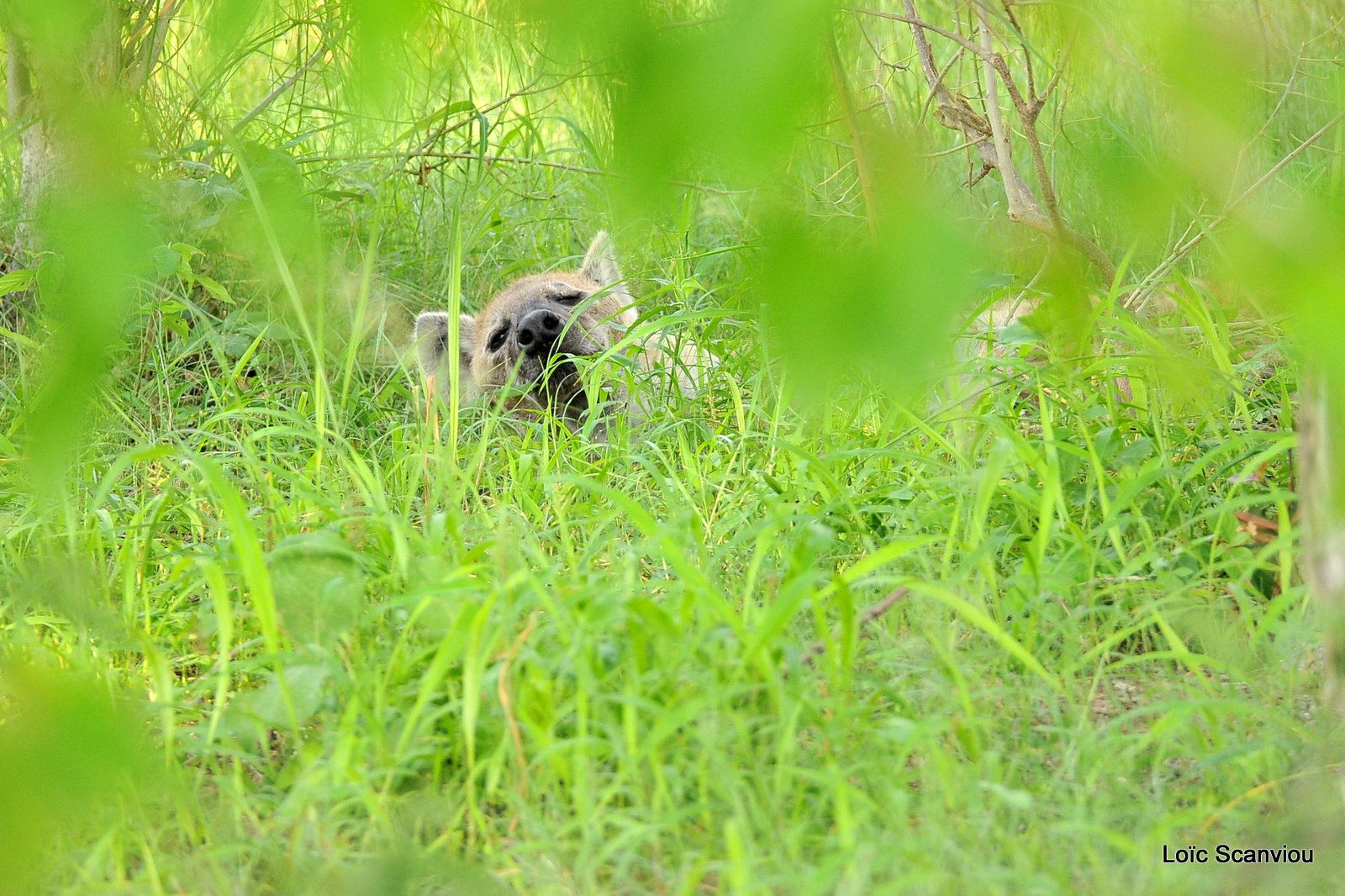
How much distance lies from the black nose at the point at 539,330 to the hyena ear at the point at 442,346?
0.37 meters

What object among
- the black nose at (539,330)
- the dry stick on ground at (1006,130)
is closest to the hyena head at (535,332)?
the black nose at (539,330)

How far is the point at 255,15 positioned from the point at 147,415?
3.16 meters

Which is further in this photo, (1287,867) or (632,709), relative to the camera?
(632,709)

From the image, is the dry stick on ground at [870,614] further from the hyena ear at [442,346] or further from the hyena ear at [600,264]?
the hyena ear at [600,264]

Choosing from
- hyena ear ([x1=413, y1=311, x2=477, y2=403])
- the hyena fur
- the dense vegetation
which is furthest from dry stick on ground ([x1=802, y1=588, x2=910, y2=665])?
hyena ear ([x1=413, y1=311, x2=477, y2=403])

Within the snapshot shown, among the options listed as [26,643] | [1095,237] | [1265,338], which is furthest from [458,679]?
[1265,338]

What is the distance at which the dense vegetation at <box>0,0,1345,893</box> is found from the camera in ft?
2.73

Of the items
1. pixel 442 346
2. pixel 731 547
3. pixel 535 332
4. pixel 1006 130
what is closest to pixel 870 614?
pixel 731 547

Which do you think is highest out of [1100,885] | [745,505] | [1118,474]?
[1118,474]

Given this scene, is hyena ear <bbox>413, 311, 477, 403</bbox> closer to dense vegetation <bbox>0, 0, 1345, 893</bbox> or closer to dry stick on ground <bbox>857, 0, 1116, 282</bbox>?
dense vegetation <bbox>0, 0, 1345, 893</bbox>

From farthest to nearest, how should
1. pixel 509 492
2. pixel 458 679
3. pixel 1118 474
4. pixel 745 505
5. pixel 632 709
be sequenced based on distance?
pixel 509 492
pixel 745 505
pixel 1118 474
pixel 458 679
pixel 632 709

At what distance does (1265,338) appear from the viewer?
334 cm

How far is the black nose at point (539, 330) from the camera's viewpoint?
428 cm

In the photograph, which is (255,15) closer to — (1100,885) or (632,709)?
(632,709)
